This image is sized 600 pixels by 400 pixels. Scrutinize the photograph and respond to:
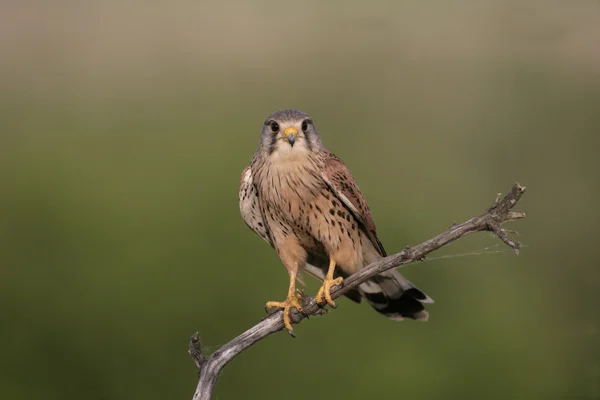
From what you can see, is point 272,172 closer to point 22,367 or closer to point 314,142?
point 314,142

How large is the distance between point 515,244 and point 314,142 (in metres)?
1.07

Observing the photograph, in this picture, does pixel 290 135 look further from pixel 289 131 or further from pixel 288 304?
pixel 288 304

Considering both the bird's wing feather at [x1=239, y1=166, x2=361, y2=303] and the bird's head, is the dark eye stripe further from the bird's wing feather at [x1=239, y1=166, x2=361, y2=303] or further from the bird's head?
the bird's wing feather at [x1=239, y1=166, x2=361, y2=303]

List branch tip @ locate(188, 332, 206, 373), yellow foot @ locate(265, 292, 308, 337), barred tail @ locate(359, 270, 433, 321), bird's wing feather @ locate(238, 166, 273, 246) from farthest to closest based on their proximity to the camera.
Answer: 1. barred tail @ locate(359, 270, 433, 321)
2. bird's wing feather @ locate(238, 166, 273, 246)
3. yellow foot @ locate(265, 292, 308, 337)
4. branch tip @ locate(188, 332, 206, 373)

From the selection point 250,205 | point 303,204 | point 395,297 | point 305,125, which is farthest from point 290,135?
point 395,297

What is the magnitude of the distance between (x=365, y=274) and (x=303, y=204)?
0.46m

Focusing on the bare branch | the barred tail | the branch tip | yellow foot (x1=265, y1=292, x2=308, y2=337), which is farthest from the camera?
the barred tail

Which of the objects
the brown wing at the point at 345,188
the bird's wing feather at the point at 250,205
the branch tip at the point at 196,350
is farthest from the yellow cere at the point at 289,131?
the branch tip at the point at 196,350

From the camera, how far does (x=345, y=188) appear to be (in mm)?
3053

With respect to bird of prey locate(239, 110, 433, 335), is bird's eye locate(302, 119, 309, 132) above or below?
above

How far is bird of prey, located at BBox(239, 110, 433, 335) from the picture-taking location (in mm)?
2982

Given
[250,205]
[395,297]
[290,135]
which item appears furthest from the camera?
[395,297]

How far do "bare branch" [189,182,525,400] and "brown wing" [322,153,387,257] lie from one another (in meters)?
0.36

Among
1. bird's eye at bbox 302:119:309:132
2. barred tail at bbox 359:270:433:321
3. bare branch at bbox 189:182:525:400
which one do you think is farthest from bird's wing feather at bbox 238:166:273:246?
barred tail at bbox 359:270:433:321
